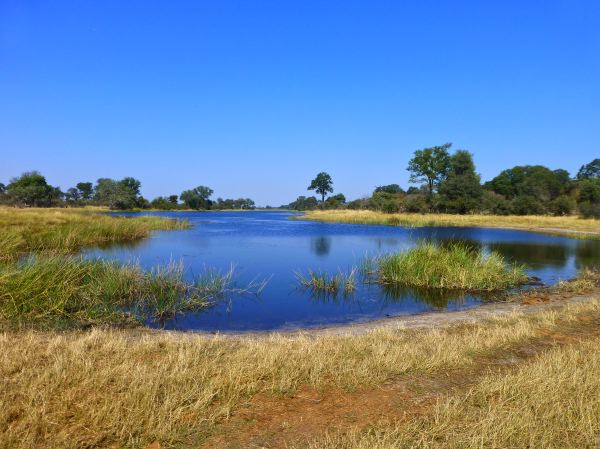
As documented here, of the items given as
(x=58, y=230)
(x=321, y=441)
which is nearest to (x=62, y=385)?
(x=321, y=441)

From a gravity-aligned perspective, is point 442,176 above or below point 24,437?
above

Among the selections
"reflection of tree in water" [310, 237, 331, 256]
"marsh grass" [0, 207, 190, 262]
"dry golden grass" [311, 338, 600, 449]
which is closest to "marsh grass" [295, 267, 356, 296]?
"marsh grass" [0, 207, 190, 262]

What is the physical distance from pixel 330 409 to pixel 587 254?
2956 centimetres

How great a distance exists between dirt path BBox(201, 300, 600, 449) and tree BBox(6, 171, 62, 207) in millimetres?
81473

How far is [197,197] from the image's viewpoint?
15362 centimetres

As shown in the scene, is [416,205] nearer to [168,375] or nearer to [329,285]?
[329,285]

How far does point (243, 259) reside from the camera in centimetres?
2277

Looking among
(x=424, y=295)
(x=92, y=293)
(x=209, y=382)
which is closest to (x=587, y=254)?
(x=424, y=295)

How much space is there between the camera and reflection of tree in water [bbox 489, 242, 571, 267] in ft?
80.3

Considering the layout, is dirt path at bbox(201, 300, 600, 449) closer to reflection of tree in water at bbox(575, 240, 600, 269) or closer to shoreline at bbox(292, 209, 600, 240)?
reflection of tree in water at bbox(575, 240, 600, 269)

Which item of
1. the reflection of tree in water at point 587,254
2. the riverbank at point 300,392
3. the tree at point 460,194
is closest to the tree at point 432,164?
the tree at point 460,194

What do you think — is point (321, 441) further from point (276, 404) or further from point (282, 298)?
point (282, 298)

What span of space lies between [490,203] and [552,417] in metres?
75.3

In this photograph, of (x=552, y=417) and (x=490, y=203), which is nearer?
(x=552, y=417)
